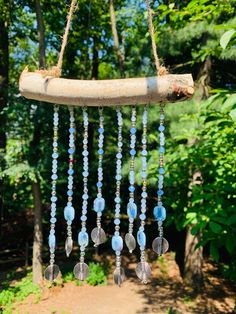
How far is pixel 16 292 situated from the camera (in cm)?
736

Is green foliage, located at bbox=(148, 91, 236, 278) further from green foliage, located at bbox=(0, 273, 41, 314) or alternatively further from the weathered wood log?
green foliage, located at bbox=(0, 273, 41, 314)

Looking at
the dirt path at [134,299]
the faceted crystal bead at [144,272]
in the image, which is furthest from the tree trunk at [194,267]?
the faceted crystal bead at [144,272]

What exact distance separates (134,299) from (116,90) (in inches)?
261

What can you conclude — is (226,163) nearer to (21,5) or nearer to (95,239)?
(95,239)

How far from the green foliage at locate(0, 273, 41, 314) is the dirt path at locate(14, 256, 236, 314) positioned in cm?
15

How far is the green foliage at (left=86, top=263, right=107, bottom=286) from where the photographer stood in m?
8.08

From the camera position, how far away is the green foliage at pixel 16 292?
22.3ft

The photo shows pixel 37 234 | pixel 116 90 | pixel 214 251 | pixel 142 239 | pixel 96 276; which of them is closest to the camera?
pixel 116 90

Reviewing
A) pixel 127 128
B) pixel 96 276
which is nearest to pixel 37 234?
pixel 96 276

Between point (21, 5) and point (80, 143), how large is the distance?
3.65 meters

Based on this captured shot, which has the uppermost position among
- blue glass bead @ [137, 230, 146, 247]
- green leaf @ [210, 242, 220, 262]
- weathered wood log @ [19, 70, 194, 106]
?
weathered wood log @ [19, 70, 194, 106]

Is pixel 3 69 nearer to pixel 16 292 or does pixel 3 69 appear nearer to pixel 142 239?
pixel 16 292


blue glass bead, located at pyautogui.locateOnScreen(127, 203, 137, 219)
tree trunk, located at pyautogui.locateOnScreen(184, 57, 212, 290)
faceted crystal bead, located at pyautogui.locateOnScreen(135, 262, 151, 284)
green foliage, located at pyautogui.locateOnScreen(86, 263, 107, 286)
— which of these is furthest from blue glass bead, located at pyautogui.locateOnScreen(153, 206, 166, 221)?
green foliage, located at pyautogui.locateOnScreen(86, 263, 107, 286)

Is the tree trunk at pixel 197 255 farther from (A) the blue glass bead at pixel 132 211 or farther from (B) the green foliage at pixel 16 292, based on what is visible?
(A) the blue glass bead at pixel 132 211
